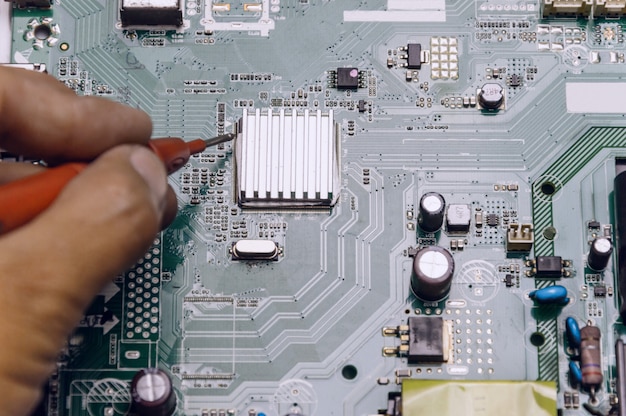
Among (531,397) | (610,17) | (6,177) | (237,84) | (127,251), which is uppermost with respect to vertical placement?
(610,17)

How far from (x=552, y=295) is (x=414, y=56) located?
196 centimetres

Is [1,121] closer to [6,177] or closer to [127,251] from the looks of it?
[6,177]

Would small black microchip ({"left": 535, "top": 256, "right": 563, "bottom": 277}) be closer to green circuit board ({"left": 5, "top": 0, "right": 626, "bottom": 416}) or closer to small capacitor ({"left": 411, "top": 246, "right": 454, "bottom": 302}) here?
green circuit board ({"left": 5, "top": 0, "right": 626, "bottom": 416})

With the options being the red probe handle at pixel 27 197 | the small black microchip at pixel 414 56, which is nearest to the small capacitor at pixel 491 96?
the small black microchip at pixel 414 56

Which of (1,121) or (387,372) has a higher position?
(1,121)

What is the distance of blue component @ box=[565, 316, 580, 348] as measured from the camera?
239 inches

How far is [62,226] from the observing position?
15.8 ft

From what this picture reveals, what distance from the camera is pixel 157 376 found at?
5848mm

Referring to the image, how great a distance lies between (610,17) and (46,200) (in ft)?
14.0

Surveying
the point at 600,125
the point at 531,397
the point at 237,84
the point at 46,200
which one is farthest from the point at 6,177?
the point at 600,125

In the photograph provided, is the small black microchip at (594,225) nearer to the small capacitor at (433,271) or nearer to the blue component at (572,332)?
the blue component at (572,332)

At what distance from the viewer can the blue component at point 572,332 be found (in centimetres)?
607

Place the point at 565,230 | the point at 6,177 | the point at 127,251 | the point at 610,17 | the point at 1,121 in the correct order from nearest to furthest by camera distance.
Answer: the point at 127,251 → the point at 1,121 → the point at 6,177 → the point at 565,230 → the point at 610,17

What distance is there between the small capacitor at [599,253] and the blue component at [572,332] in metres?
0.41
